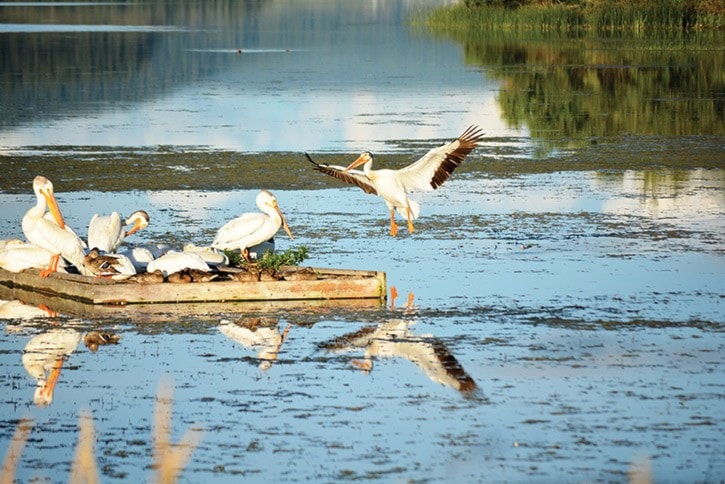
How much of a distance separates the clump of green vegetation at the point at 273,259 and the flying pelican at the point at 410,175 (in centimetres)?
123

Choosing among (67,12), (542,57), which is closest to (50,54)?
(542,57)

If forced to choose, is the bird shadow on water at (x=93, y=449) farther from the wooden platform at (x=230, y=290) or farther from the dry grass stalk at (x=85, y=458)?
the wooden platform at (x=230, y=290)

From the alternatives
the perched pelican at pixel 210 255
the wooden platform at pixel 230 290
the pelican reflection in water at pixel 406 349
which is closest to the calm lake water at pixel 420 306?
the pelican reflection in water at pixel 406 349

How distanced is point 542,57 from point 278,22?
3667cm

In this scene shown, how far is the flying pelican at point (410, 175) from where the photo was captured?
40.1ft

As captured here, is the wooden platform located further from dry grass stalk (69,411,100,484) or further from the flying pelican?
dry grass stalk (69,411,100,484)

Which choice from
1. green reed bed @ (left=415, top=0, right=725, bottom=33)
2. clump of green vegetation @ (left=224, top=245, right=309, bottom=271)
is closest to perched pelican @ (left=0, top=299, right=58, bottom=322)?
clump of green vegetation @ (left=224, top=245, right=309, bottom=271)

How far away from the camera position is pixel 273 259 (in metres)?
10.9

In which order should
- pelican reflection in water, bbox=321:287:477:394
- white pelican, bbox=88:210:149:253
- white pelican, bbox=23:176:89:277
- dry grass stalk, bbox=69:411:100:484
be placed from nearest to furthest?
dry grass stalk, bbox=69:411:100:484
pelican reflection in water, bbox=321:287:477:394
white pelican, bbox=23:176:89:277
white pelican, bbox=88:210:149:253

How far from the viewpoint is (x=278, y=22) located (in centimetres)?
7344

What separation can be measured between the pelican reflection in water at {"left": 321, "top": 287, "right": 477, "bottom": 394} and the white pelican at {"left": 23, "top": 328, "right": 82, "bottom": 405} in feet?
5.14

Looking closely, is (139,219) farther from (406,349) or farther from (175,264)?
(406,349)

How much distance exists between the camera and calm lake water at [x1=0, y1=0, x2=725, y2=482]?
709 cm

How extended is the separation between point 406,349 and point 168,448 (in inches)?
93.6
